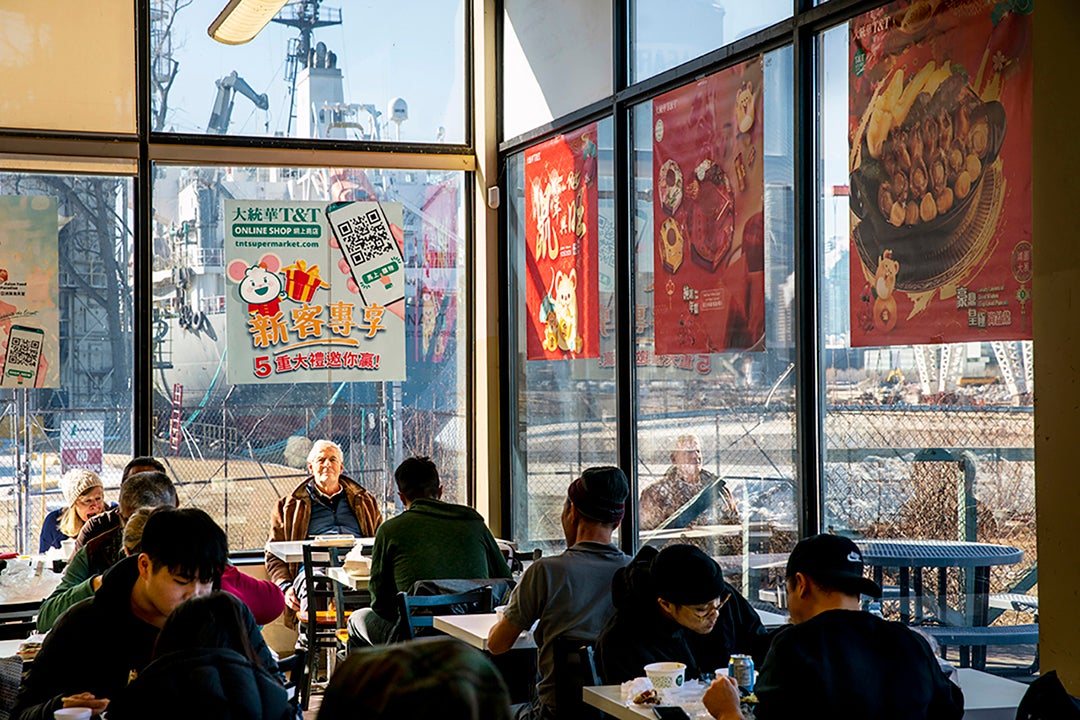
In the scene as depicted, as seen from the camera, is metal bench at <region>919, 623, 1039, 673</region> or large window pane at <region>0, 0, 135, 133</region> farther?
large window pane at <region>0, 0, 135, 133</region>

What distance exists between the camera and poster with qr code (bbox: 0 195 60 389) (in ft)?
25.0

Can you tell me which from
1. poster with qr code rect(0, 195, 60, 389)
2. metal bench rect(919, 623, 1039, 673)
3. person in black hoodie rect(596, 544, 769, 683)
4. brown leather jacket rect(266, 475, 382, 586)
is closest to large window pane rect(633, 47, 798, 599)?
metal bench rect(919, 623, 1039, 673)

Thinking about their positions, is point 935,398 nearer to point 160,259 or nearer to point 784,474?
point 784,474

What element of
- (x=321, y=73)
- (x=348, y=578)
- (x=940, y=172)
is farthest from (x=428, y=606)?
(x=321, y=73)

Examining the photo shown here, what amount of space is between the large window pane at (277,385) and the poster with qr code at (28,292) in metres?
0.64

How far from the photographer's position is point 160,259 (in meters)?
7.91

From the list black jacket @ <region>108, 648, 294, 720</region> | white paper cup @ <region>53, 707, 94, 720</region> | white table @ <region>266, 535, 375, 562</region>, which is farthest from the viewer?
white table @ <region>266, 535, 375, 562</region>

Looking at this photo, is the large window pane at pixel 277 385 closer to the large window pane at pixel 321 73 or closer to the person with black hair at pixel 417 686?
the large window pane at pixel 321 73

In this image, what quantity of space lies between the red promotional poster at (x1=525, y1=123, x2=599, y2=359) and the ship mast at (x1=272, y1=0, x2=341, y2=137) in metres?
1.67

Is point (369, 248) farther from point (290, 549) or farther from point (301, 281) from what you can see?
point (290, 549)

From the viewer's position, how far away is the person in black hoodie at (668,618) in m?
3.53

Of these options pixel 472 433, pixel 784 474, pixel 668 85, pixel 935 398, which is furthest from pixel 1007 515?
pixel 472 433

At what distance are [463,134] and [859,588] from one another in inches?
242

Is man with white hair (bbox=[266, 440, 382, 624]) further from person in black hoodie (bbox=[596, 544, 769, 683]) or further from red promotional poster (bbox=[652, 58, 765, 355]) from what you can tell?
person in black hoodie (bbox=[596, 544, 769, 683])
